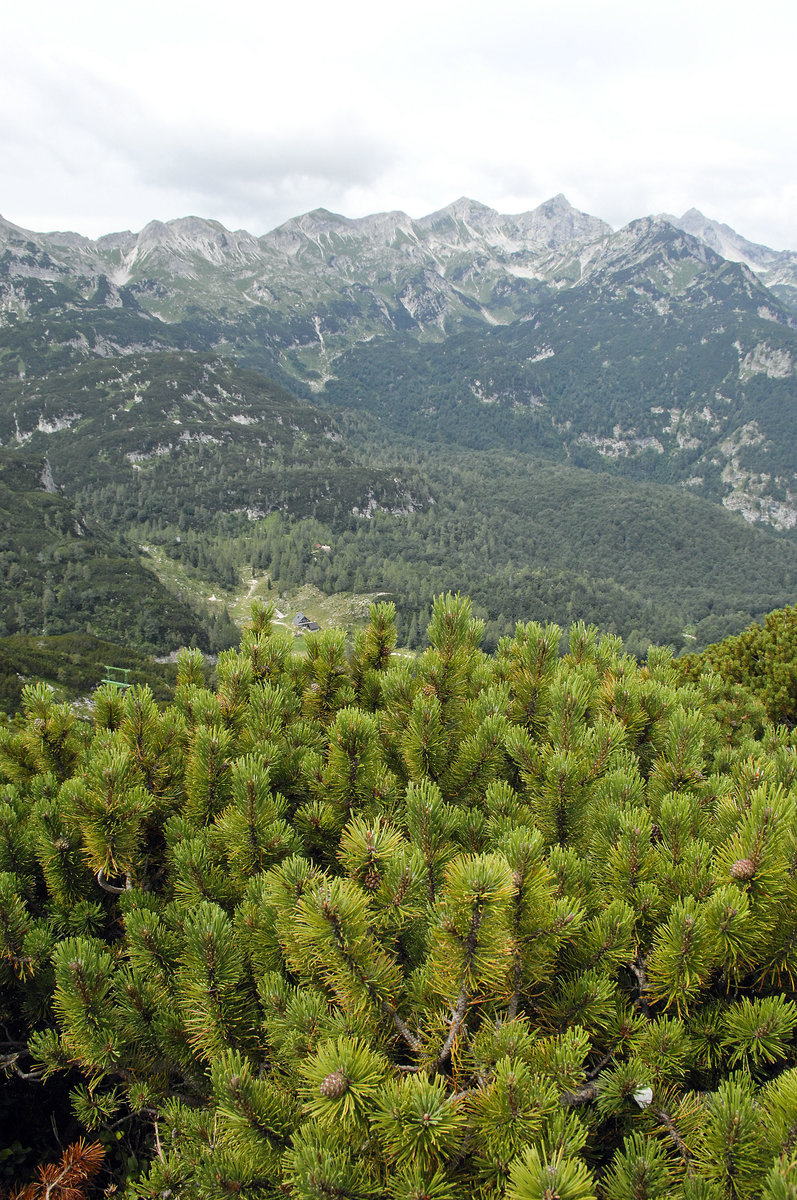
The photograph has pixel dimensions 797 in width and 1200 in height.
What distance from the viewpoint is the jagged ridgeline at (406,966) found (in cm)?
187

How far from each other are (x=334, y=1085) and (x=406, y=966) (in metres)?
1.08

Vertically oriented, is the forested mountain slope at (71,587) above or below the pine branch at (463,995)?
below

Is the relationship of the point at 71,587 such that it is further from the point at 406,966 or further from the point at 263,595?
the point at 406,966

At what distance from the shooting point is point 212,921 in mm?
2543

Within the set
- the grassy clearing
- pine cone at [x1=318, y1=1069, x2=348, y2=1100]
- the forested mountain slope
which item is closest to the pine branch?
pine cone at [x1=318, y1=1069, x2=348, y2=1100]

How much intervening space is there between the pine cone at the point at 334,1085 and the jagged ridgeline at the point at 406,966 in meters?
0.06

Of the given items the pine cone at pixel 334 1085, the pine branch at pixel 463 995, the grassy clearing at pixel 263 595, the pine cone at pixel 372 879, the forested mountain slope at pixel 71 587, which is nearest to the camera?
the pine cone at pixel 334 1085

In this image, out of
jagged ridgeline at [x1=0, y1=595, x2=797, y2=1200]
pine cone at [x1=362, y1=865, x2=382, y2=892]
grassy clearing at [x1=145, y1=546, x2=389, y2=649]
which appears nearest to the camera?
jagged ridgeline at [x1=0, y1=595, x2=797, y2=1200]

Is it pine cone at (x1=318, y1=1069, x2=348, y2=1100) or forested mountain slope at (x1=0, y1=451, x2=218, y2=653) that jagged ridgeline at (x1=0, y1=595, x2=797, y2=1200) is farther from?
forested mountain slope at (x1=0, y1=451, x2=218, y2=653)

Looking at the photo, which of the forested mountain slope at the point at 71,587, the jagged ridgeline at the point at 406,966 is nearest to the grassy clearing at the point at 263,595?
the forested mountain slope at the point at 71,587

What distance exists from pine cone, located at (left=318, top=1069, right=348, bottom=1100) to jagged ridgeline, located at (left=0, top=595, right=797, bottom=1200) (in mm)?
59

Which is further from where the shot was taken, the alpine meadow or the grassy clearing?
the grassy clearing

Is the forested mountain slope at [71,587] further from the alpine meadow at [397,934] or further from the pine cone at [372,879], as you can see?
the pine cone at [372,879]

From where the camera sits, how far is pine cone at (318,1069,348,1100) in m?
1.74
